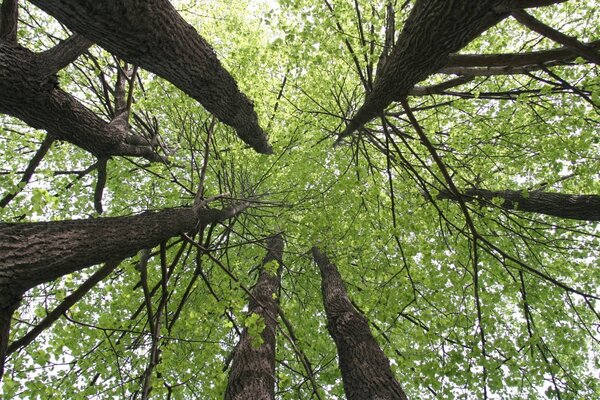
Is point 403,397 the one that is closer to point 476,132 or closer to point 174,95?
point 476,132

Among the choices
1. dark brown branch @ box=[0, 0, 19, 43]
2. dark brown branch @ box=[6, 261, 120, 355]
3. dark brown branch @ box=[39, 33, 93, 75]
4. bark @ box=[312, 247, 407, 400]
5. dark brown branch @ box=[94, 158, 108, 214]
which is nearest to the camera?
dark brown branch @ box=[6, 261, 120, 355]

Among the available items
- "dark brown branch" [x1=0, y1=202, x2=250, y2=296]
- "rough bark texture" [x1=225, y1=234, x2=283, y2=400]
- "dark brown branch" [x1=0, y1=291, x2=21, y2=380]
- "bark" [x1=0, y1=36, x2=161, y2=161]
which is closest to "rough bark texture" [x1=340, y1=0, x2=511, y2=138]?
"rough bark texture" [x1=225, y1=234, x2=283, y2=400]

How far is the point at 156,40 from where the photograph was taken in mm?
2701

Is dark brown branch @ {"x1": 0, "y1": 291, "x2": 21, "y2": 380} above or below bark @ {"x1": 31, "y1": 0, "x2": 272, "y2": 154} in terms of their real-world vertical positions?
below

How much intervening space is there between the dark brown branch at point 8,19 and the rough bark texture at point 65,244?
1788 mm

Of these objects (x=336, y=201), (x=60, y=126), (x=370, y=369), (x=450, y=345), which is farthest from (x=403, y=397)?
(x=60, y=126)

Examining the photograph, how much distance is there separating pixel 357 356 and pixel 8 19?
190 inches

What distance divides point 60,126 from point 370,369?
444cm

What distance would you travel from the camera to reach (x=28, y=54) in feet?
9.86

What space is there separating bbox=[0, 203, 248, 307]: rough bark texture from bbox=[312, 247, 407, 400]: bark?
2.59 m

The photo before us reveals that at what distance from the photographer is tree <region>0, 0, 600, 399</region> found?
2.51 metres

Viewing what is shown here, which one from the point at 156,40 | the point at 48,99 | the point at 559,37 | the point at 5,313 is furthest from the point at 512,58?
the point at 48,99

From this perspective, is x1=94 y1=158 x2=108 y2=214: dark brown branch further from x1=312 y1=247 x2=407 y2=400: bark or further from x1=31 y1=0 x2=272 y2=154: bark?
x1=312 y1=247 x2=407 y2=400: bark

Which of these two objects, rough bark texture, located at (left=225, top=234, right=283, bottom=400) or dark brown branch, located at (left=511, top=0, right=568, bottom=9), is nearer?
dark brown branch, located at (left=511, top=0, right=568, bottom=9)
